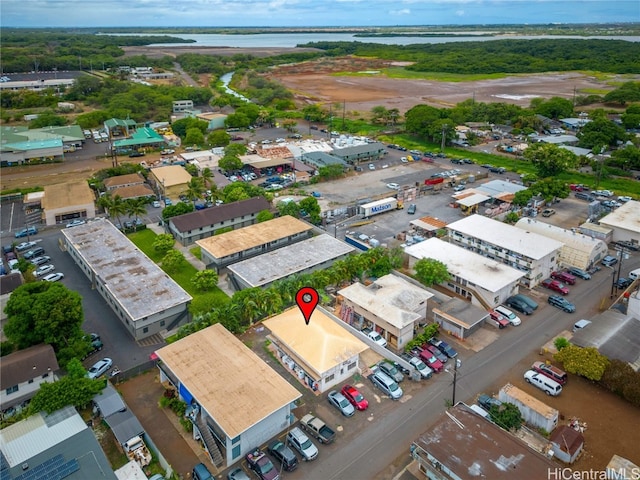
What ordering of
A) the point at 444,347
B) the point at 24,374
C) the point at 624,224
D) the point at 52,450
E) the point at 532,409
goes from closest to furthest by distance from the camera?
the point at 52,450 < the point at 532,409 < the point at 24,374 < the point at 444,347 < the point at 624,224

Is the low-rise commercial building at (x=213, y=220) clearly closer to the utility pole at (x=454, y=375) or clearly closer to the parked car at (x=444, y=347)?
the parked car at (x=444, y=347)

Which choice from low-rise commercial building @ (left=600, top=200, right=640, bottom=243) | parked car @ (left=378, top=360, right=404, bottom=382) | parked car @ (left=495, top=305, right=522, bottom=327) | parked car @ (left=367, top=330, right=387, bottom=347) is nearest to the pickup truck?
parked car @ (left=378, top=360, right=404, bottom=382)

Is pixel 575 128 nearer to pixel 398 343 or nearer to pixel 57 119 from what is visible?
pixel 398 343

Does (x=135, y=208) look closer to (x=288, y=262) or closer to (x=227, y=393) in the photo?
(x=288, y=262)

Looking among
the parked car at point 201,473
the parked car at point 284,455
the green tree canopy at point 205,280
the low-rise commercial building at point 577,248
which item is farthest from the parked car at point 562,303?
the parked car at point 201,473

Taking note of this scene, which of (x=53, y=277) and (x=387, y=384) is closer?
(x=387, y=384)

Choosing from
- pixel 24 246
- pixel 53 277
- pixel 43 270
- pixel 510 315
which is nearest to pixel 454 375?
pixel 510 315
